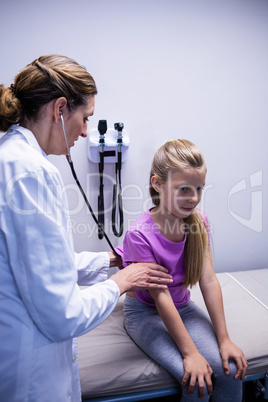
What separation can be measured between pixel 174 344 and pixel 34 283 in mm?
637

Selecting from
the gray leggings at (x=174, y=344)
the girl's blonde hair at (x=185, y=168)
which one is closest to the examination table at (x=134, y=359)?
the gray leggings at (x=174, y=344)

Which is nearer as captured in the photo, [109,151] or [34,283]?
[34,283]

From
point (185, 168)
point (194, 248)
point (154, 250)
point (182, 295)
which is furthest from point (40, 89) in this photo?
point (182, 295)

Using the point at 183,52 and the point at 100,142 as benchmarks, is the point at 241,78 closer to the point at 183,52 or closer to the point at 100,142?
the point at 183,52

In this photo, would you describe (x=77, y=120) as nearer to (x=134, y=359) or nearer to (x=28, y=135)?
(x=28, y=135)

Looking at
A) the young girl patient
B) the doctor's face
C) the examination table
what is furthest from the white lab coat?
the young girl patient

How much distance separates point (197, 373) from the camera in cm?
105

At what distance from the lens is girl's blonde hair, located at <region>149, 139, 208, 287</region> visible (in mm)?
1181

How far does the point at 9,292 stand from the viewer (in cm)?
78

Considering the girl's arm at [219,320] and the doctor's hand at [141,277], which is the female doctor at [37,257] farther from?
the girl's arm at [219,320]

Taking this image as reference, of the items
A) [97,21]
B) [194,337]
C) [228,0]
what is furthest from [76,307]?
[228,0]

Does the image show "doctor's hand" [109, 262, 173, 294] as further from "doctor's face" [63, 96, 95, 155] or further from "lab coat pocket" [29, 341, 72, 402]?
"doctor's face" [63, 96, 95, 155]

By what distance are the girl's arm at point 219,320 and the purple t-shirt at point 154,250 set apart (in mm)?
100

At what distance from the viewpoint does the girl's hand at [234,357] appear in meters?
1.11
